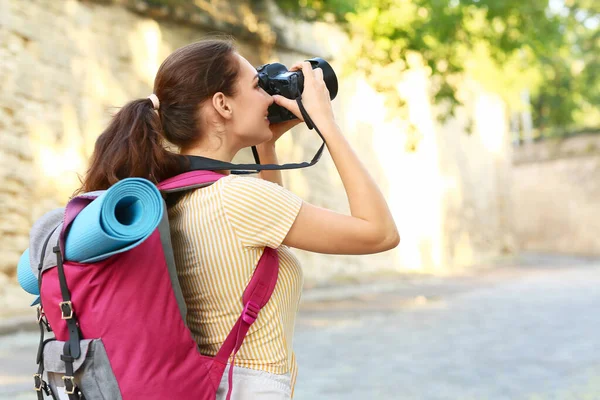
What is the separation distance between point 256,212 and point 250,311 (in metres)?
0.19

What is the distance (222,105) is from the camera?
5.61 ft

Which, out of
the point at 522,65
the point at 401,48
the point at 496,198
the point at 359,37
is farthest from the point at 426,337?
the point at 496,198

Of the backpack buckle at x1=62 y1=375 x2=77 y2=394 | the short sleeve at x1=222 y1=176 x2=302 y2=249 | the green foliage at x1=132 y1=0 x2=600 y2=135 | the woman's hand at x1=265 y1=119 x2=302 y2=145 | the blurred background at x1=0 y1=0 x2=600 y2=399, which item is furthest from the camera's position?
the green foliage at x1=132 y1=0 x2=600 y2=135

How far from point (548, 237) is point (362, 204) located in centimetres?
2337

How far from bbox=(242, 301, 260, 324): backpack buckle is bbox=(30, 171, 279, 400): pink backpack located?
136 mm

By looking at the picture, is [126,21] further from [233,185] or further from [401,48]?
[233,185]

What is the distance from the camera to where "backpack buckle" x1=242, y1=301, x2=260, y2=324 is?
1.55m

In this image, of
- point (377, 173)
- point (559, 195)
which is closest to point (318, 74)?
point (377, 173)

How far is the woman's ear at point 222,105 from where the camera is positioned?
170cm

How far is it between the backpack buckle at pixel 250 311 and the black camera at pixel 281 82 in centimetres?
45

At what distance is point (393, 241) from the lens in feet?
5.45

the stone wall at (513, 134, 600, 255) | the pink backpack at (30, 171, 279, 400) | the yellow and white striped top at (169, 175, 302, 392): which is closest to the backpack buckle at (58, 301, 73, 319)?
the pink backpack at (30, 171, 279, 400)

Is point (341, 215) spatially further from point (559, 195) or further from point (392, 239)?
point (559, 195)

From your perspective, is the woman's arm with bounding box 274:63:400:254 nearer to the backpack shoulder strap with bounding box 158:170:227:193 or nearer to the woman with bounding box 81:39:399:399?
the woman with bounding box 81:39:399:399
